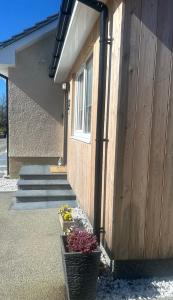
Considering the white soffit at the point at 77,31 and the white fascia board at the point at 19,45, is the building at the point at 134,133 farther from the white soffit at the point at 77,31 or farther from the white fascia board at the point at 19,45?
the white fascia board at the point at 19,45

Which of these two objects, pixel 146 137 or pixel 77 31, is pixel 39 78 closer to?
pixel 77 31

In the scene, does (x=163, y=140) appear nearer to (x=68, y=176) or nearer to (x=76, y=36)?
(x=76, y=36)

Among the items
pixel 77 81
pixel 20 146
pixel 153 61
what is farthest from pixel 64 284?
pixel 20 146

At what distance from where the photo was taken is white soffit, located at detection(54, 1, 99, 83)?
3.45 m

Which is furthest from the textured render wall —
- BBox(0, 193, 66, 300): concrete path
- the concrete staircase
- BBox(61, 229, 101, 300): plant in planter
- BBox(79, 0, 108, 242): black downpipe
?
BBox(61, 229, 101, 300): plant in planter

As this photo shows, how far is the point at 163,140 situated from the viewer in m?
2.95

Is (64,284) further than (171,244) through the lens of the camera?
No

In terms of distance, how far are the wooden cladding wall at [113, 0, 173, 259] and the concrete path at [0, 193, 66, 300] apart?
0.82 m

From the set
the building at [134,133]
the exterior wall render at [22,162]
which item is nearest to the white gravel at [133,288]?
the building at [134,133]

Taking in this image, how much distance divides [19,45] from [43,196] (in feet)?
15.4

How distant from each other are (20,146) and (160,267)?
634 centimetres

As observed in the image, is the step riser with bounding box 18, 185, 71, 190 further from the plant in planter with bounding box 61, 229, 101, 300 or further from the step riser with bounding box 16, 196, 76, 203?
the plant in planter with bounding box 61, 229, 101, 300

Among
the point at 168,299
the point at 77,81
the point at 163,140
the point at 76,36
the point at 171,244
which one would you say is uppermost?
the point at 76,36

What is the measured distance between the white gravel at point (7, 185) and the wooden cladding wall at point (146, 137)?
16.0ft
